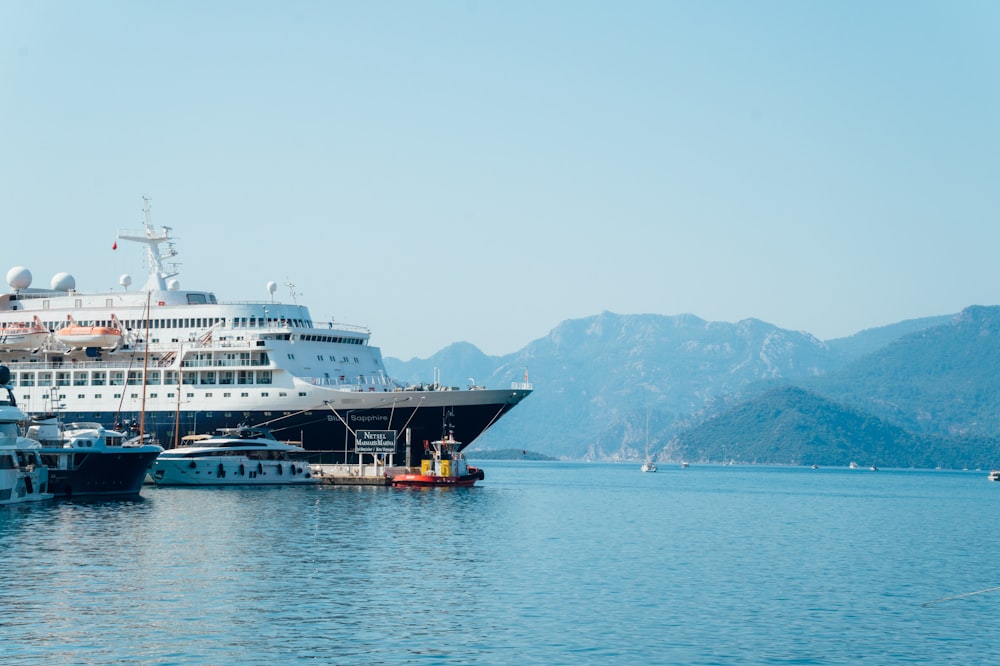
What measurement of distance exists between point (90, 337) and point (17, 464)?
29175mm

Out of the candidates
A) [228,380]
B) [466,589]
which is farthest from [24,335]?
[466,589]

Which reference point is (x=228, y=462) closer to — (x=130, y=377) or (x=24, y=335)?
(x=130, y=377)

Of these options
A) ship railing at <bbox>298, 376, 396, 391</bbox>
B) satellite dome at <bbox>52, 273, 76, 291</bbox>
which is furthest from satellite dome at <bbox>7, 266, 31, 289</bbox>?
ship railing at <bbox>298, 376, 396, 391</bbox>

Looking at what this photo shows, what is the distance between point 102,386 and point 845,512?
5566 centimetres

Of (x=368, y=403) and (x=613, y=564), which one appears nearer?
(x=613, y=564)

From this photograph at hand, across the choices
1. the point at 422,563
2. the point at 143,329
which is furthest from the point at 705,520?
the point at 143,329

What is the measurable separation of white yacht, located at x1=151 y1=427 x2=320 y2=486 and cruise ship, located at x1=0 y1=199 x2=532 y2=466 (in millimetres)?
2223

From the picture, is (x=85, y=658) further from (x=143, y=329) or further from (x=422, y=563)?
(x=143, y=329)

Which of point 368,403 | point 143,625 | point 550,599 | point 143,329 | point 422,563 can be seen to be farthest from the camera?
point 143,329

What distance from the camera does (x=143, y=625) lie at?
3088cm

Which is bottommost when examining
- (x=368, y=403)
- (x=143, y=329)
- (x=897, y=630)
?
(x=897, y=630)

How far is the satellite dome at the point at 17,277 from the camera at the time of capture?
10162 centimetres

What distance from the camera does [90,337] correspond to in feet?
305

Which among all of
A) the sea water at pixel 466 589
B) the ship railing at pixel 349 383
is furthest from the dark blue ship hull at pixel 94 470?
the ship railing at pixel 349 383
